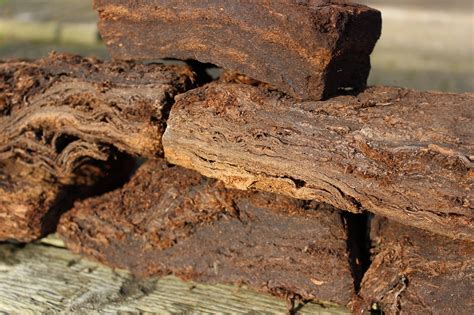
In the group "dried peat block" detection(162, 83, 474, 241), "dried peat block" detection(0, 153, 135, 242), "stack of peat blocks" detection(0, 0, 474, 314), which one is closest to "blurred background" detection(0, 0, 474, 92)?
"dried peat block" detection(0, 153, 135, 242)

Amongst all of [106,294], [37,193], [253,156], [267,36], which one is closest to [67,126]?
[37,193]

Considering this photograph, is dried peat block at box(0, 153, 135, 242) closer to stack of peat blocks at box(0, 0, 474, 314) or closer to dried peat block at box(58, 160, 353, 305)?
stack of peat blocks at box(0, 0, 474, 314)

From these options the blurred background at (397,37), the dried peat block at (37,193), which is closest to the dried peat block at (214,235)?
the dried peat block at (37,193)

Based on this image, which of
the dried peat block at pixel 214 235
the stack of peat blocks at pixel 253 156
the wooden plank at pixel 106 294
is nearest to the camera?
the stack of peat blocks at pixel 253 156

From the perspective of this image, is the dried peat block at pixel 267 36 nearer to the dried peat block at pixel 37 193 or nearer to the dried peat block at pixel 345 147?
the dried peat block at pixel 345 147

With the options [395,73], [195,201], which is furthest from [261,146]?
[395,73]

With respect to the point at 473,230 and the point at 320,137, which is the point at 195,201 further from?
the point at 473,230

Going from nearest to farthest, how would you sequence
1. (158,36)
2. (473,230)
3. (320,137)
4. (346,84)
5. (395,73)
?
(473,230) → (320,137) → (346,84) → (158,36) → (395,73)

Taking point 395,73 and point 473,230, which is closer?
point 473,230
